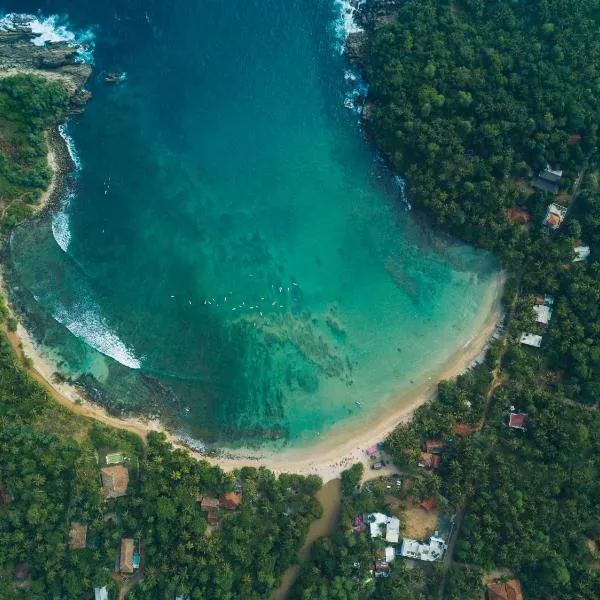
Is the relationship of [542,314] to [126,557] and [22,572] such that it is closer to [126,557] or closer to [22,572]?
[126,557]

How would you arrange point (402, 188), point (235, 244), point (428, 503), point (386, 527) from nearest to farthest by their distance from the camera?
point (386, 527) < point (428, 503) < point (235, 244) < point (402, 188)

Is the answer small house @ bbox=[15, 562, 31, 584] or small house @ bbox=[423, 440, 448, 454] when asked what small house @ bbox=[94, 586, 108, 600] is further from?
small house @ bbox=[423, 440, 448, 454]

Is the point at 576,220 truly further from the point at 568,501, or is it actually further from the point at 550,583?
the point at 550,583

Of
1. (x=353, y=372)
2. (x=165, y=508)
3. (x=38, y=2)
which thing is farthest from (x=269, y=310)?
(x=38, y=2)

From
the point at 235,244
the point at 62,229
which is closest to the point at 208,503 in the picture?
the point at 235,244

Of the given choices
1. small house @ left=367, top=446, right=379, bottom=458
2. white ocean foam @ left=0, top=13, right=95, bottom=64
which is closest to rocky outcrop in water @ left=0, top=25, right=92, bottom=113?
white ocean foam @ left=0, top=13, right=95, bottom=64

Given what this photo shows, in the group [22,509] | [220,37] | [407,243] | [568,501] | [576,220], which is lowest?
[22,509]
